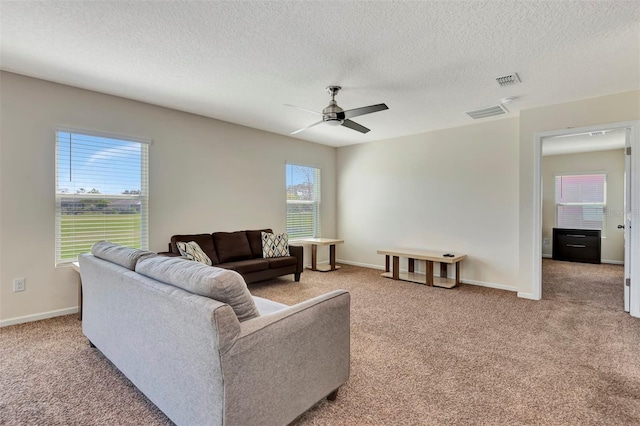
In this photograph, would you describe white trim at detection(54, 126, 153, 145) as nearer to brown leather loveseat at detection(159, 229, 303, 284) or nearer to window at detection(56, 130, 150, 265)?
window at detection(56, 130, 150, 265)

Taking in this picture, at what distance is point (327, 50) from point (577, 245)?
736cm

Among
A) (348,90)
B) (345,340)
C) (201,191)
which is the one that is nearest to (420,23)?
(348,90)

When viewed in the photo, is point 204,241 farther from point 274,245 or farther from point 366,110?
point 366,110

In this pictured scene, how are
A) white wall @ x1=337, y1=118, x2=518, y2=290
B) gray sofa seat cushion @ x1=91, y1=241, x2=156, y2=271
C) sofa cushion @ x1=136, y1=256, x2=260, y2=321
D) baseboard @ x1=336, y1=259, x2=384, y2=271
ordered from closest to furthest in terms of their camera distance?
sofa cushion @ x1=136, y1=256, x2=260, y2=321 → gray sofa seat cushion @ x1=91, y1=241, x2=156, y2=271 → white wall @ x1=337, y1=118, x2=518, y2=290 → baseboard @ x1=336, y1=259, x2=384, y2=271

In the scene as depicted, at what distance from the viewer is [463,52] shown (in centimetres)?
273

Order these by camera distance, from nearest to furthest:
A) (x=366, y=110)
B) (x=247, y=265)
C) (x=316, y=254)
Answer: (x=366, y=110)
(x=247, y=265)
(x=316, y=254)

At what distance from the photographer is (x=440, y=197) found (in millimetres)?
5473

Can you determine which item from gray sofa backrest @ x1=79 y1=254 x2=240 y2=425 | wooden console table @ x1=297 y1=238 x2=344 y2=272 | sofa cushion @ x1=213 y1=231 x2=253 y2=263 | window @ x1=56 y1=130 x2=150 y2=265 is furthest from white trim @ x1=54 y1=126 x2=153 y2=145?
wooden console table @ x1=297 y1=238 x2=344 y2=272

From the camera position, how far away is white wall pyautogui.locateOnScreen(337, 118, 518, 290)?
15.7 ft

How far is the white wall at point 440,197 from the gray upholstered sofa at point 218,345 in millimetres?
3846

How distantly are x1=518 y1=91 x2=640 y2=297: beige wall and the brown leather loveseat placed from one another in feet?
10.6

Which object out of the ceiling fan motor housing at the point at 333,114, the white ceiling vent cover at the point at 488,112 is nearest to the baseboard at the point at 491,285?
the white ceiling vent cover at the point at 488,112

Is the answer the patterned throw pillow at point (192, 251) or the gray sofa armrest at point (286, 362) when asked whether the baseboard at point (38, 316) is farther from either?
the gray sofa armrest at point (286, 362)

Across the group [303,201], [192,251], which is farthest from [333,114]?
[303,201]
